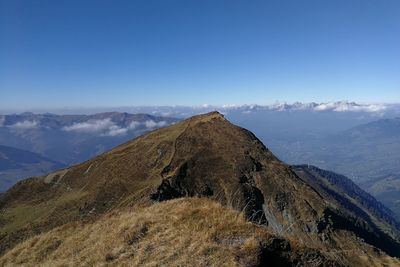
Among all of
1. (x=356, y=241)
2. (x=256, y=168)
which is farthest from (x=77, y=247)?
(x=356, y=241)

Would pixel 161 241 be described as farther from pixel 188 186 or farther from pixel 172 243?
pixel 188 186

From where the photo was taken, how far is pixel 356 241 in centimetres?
10050

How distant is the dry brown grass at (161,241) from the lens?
44.8 feet

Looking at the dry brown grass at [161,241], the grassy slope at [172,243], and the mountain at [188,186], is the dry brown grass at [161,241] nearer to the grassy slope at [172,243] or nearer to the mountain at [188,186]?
the grassy slope at [172,243]

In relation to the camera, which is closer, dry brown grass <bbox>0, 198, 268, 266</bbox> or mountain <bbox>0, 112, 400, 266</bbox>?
dry brown grass <bbox>0, 198, 268, 266</bbox>

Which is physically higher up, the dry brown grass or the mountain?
the dry brown grass

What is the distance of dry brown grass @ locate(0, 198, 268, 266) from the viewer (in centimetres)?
1366

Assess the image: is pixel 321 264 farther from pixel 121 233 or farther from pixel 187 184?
pixel 187 184

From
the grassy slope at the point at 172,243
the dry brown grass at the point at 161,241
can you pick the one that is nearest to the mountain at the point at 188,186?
the dry brown grass at the point at 161,241

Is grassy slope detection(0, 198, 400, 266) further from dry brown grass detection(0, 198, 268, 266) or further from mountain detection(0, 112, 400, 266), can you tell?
mountain detection(0, 112, 400, 266)

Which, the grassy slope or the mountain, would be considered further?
the mountain

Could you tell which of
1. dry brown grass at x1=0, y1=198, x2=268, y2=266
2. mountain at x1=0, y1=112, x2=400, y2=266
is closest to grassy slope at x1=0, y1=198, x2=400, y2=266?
dry brown grass at x1=0, y1=198, x2=268, y2=266

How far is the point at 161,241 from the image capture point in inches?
609

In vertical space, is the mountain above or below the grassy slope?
below
